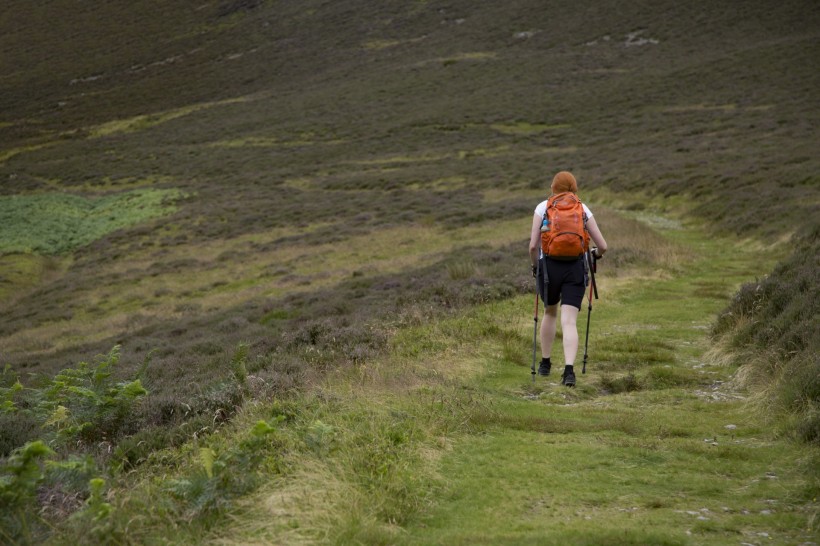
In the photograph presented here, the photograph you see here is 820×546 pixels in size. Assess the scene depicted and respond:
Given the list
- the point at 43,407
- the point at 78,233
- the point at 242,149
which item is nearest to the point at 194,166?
the point at 242,149

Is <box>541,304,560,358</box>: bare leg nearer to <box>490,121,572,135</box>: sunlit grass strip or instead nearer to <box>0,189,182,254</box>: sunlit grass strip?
<box>0,189,182,254</box>: sunlit grass strip

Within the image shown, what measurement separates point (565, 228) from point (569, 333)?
1.18 metres

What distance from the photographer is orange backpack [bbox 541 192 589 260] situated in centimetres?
781

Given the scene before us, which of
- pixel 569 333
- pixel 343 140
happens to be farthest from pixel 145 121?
pixel 569 333

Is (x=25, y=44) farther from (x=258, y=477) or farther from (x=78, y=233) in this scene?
(x=258, y=477)

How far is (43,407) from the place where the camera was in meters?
7.50

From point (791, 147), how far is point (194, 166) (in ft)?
177

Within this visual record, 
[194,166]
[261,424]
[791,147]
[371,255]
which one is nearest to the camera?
[261,424]

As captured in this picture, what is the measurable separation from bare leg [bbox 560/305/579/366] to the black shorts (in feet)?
0.30

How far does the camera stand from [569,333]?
804 centimetres

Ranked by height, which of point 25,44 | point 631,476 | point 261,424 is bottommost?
point 631,476

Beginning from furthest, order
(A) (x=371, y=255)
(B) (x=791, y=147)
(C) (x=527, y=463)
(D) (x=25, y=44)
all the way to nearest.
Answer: (D) (x=25, y=44)
(B) (x=791, y=147)
(A) (x=371, y=255)
(C) (x=527, y=463)

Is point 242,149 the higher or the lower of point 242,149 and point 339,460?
the lower

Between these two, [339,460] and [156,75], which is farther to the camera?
[156,75]
